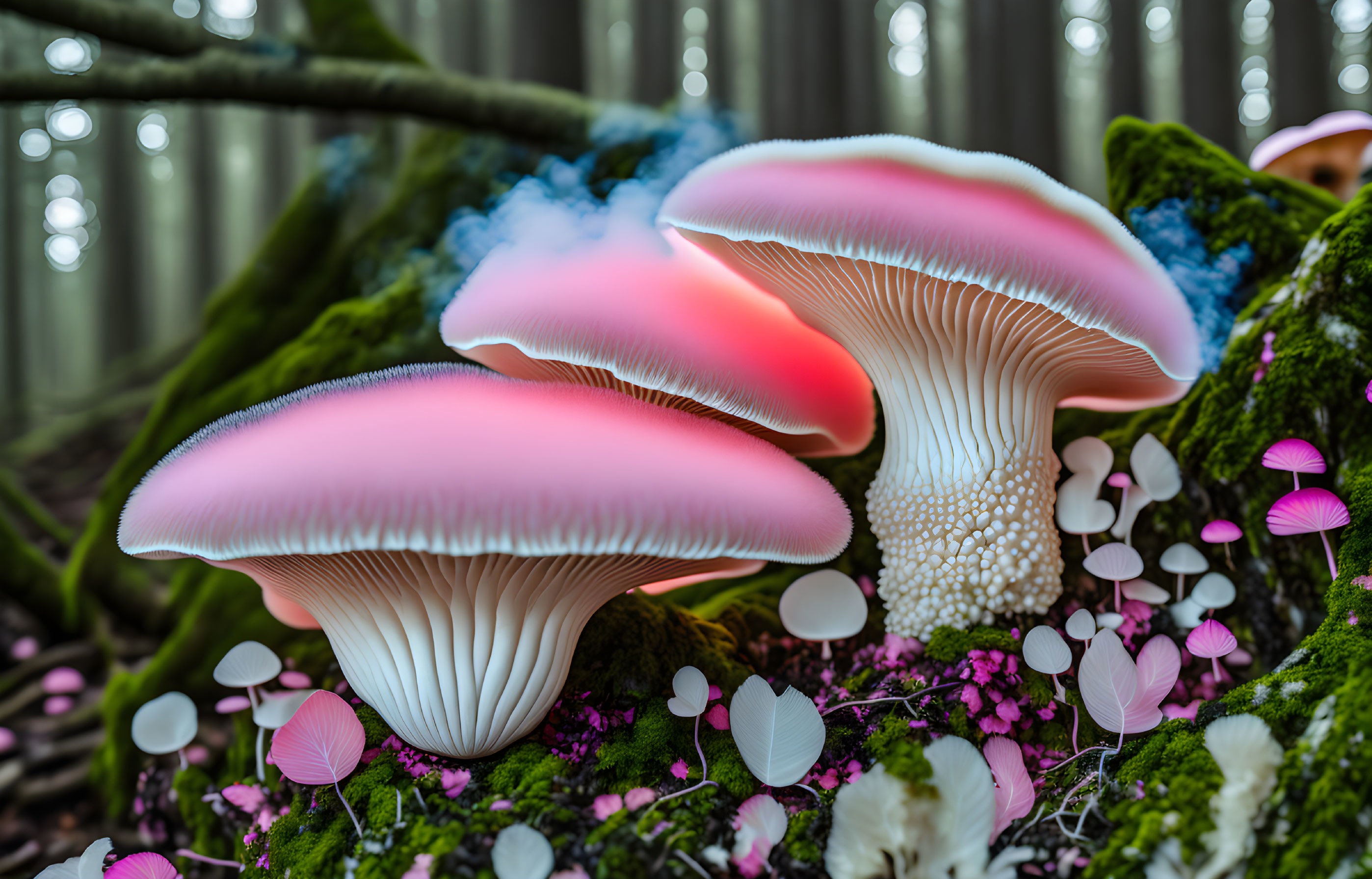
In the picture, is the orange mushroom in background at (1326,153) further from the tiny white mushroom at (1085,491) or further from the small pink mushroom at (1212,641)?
the small pink mushroom at (1212,641)

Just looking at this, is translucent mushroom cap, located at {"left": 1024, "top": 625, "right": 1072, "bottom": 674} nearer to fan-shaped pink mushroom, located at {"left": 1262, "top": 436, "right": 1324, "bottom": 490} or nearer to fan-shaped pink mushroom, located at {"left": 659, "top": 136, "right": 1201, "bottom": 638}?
fan-shaped pink mushroom, located at {"left": 659, "top": 136, "right": 1201, "bottom": 638}

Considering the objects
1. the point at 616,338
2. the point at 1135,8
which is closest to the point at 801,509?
the point at 616,338

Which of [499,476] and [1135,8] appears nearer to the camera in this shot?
[499,476]

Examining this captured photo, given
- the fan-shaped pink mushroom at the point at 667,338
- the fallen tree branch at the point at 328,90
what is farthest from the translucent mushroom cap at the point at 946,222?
the fallen tree branch at the point at 328,90

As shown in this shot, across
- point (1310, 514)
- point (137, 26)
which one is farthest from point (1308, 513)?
point (137, 26)

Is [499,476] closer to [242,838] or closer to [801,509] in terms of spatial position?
[801,509]

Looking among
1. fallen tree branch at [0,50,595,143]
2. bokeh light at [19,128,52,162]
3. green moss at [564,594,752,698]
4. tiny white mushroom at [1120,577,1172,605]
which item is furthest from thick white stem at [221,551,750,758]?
bokeh light at [19,128,52,162]

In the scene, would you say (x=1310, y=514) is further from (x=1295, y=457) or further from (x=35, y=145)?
(x=35, y=145)

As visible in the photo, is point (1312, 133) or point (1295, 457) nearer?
point (1295, 457)
